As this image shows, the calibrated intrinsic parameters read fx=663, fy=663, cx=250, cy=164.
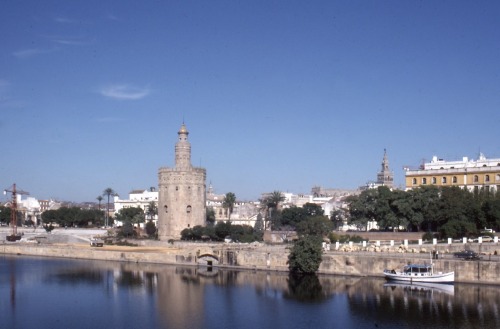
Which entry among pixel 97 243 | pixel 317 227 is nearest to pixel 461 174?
pixel 317 227

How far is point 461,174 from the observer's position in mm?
61625

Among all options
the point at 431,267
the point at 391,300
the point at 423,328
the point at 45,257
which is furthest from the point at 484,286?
A: the point at 45,257

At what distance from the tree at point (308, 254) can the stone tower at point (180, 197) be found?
23.1m

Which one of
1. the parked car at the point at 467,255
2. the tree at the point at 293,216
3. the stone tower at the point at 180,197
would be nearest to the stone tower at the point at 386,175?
the tree at the point at 293,216

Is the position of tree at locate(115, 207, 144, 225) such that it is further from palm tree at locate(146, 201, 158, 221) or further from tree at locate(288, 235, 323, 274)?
tree at locate(288, 235, 323, 274)

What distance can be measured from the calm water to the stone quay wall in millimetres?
1080

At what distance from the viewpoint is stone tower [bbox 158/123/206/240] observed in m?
66.1

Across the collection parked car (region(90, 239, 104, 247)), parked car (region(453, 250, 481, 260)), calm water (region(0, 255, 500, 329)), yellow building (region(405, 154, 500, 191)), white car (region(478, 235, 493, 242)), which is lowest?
calm water (region(0, 255, 500, 329))

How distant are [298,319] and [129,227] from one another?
44.8 metres

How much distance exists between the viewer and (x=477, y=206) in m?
49.8

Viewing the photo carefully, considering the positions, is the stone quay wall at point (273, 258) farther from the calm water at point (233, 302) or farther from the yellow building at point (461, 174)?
the yellow building at point (461, 174)

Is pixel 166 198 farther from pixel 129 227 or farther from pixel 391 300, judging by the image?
pixel 391 300

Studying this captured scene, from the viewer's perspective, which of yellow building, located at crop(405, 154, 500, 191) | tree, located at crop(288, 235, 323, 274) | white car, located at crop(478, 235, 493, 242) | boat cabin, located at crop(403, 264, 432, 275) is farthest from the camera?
yellow building, located at crop(405, 154, 500, 191)

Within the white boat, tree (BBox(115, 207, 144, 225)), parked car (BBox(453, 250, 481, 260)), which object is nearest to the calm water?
the white boat
